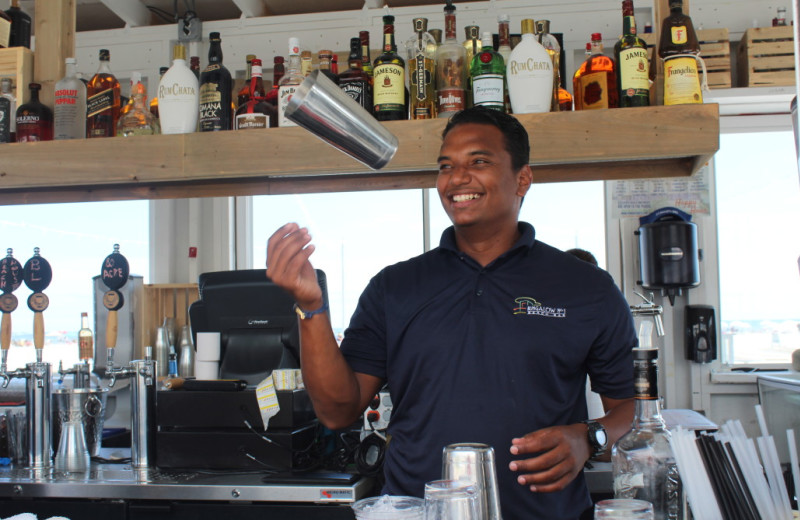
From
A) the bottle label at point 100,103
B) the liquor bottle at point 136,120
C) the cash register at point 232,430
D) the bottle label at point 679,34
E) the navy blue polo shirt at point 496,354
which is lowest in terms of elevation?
the cash register at point 232,430

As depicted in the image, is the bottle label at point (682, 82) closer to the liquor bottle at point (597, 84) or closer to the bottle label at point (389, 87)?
the liquor bottle at point (597, 84)

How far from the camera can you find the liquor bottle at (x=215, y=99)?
1.94 m

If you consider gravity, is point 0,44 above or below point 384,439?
above

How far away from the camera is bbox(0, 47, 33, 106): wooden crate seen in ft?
6.94

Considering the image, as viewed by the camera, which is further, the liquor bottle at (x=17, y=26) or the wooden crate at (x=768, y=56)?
the wooden crate at (x=768, y=56)

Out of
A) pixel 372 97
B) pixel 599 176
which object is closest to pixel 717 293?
pixel 599 176

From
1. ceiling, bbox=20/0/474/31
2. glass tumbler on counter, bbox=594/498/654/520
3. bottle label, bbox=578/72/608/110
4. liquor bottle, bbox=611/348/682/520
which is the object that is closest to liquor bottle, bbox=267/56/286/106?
bottle label, bbox=578/72/608/110

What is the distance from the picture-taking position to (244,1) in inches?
157

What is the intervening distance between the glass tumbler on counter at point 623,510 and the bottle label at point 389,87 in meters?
1.27

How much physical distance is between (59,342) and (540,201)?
127 inches

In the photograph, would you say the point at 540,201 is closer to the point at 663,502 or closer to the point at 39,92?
the point at 39,92

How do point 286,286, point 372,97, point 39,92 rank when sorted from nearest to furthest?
point 286,286, point 372,97, point 39,92

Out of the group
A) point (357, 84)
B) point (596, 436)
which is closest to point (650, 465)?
point (596, 436)

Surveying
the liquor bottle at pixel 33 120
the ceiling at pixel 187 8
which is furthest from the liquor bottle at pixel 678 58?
the ceiling at pixel 187 8
